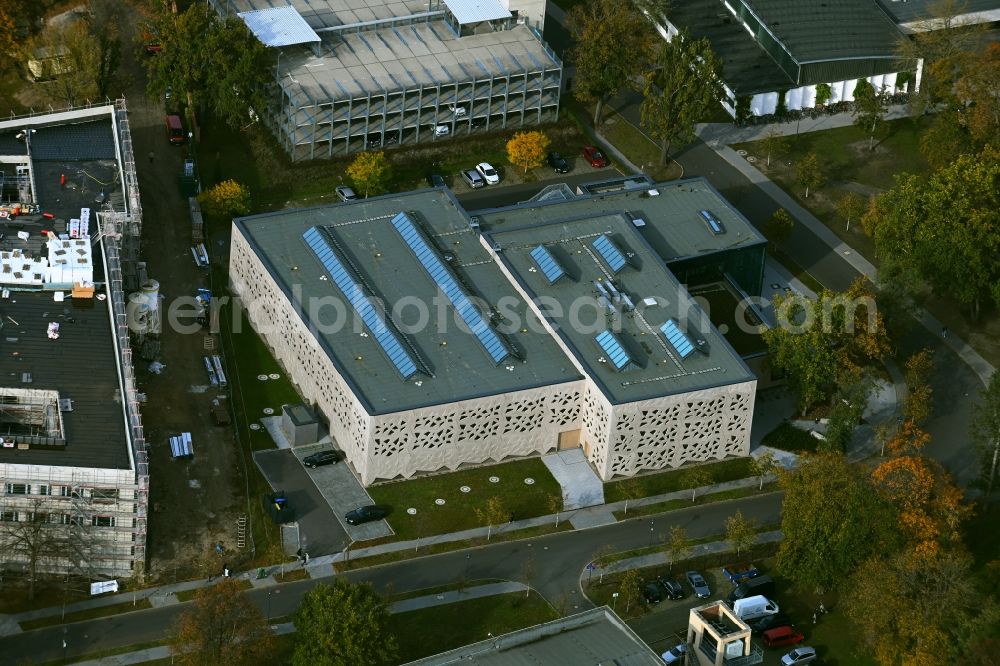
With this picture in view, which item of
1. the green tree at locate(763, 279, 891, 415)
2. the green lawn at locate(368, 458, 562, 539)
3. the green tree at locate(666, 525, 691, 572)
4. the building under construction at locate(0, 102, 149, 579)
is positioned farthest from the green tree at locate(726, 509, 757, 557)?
the building under construction at locate(0, 102, 149, 579)

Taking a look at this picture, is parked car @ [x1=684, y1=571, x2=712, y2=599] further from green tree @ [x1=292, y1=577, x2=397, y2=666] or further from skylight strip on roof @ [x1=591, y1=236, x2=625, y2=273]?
skylight strip on roof @ [x1=591, y1=236, x2=625, y2=273]

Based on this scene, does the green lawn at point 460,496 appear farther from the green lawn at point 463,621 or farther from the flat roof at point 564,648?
the flat roof at point 564,648

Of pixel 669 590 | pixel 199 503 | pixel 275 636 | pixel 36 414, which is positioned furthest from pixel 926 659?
pixel 36 414

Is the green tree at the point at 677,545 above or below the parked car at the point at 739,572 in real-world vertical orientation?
above

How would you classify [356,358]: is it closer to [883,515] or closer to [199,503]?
[199,503]

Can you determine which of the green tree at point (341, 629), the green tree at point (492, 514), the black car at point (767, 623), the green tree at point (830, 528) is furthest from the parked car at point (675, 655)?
the green tree at point (341, 629)

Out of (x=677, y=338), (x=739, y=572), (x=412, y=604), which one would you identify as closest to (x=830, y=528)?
(x=739, y=572)
